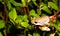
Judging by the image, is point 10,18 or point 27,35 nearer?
point 10,18

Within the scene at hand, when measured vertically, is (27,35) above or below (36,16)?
below

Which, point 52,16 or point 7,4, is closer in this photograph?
point 7,4

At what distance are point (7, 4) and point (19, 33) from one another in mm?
214

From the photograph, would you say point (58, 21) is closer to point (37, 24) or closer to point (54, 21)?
point (54, 21)

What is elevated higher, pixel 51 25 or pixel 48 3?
pixel 48 3

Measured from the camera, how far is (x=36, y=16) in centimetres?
98

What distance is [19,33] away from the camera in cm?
100

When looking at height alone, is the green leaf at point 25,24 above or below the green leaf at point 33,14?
below

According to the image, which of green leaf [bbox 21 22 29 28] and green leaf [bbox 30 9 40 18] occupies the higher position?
green leaf [bbox 30 9 40 18]

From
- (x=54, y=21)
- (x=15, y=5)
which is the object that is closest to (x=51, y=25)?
(x=54, y=21)

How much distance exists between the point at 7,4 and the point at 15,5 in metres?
0.08

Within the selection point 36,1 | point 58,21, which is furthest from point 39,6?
point 58,21

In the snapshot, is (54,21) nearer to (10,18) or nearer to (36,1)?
(36,1)

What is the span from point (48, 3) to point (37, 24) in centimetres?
16
